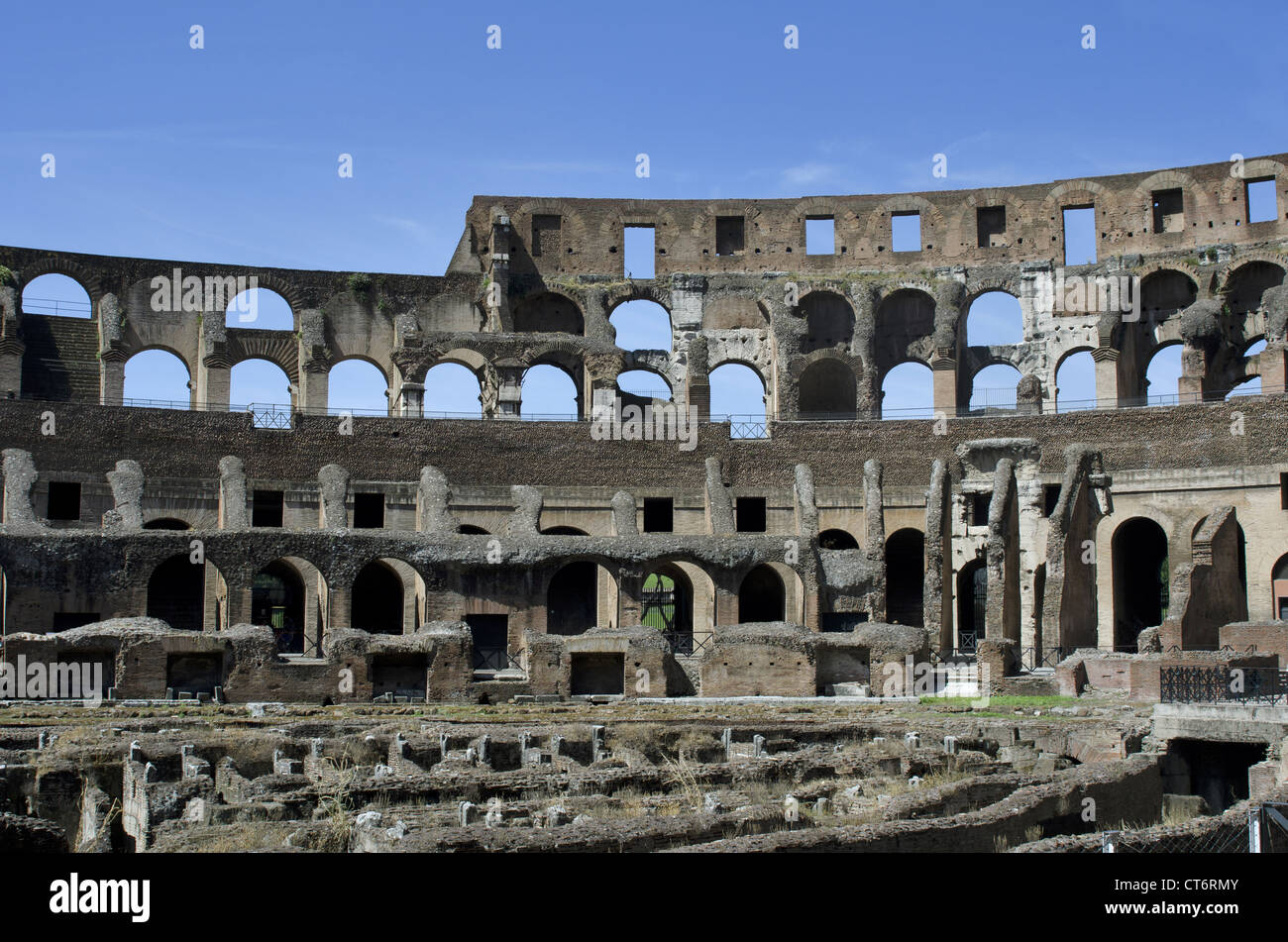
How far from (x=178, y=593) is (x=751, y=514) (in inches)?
651

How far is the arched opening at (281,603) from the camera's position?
127 feet

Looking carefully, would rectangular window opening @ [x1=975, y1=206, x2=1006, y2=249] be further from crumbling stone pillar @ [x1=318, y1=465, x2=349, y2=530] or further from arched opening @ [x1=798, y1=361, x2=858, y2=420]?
crumbling stone pillar @ [x1=318, y1=465, x2=349, y2=530]

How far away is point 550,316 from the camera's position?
51.1 m

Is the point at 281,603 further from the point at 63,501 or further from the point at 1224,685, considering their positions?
the point at 1224,685

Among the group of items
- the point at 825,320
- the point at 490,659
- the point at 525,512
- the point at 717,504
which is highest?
the point at 825,320

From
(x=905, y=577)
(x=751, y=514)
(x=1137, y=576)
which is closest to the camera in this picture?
(x=751, y=514)

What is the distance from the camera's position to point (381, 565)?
3959cm

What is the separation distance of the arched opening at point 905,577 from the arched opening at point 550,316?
48.3ft

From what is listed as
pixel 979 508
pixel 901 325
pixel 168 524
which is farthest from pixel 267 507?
pixel 901 325

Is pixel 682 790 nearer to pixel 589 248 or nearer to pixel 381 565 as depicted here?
pixel 381 565

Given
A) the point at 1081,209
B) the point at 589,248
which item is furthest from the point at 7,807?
the point at 1081,209

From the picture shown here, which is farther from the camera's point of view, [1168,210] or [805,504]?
[1168,210]
